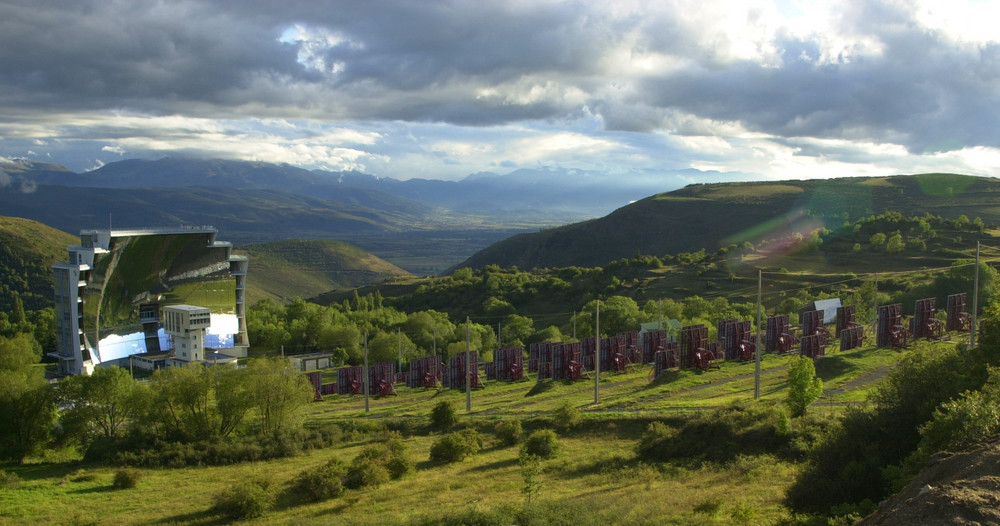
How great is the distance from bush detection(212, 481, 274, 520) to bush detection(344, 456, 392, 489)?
3.62 m

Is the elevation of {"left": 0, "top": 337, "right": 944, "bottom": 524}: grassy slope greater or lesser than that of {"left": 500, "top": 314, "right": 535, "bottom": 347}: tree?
greater

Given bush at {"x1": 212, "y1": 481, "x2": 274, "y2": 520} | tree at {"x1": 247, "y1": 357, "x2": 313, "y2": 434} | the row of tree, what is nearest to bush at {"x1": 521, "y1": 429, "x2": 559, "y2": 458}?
bush at {"x1": 212, "y1": 481, "x2": 274, "y2": 520}

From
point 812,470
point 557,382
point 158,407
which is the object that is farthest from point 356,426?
point 812,470

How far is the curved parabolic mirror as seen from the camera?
237ft

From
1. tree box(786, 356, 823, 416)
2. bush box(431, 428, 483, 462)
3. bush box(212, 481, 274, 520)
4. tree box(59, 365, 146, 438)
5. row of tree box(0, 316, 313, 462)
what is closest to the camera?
bush box(212, 481, 274, 520)

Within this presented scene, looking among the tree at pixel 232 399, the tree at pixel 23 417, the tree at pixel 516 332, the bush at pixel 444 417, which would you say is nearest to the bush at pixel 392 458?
the bush at pixel 444 417

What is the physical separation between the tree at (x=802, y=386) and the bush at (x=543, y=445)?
10725 mm

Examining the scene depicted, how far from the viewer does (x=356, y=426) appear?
41.7m

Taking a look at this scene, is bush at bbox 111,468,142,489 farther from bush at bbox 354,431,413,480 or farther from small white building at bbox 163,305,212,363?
small white building at bbox 163,305,212,363

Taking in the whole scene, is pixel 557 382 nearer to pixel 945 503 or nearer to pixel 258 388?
pixel 258 388

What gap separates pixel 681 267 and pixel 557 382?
256 feet

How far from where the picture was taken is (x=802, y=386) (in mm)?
28828

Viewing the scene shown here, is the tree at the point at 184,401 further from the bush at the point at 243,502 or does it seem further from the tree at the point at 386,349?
the tree at the point at 386,349

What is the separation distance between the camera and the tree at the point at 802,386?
28719 millimetres
